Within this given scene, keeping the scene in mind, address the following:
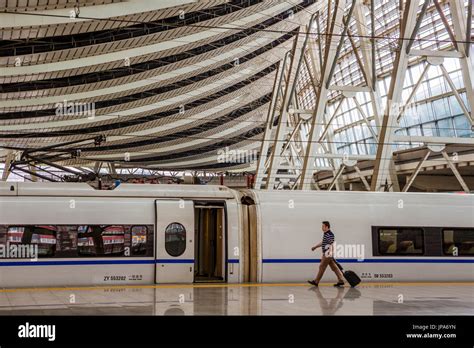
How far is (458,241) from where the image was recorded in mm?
16469

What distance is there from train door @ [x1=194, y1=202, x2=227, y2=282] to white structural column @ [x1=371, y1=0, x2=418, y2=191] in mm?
10268

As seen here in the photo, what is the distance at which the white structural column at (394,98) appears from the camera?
2295 cm

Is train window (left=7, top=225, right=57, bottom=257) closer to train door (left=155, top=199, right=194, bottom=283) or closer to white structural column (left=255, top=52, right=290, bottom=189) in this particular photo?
train door (left=155, top=199, right=194, bottom=283)

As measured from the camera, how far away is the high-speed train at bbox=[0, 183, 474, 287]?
1405 centimetres

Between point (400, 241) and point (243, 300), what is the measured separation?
639 centimetres

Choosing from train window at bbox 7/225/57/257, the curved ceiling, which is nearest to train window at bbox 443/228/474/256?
the curved ceiling

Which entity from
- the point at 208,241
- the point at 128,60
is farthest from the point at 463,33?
the point at 128,60

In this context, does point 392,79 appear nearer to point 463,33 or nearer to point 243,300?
point 463,33

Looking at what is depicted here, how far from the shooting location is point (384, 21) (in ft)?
130

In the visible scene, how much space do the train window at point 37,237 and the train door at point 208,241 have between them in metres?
3.59
